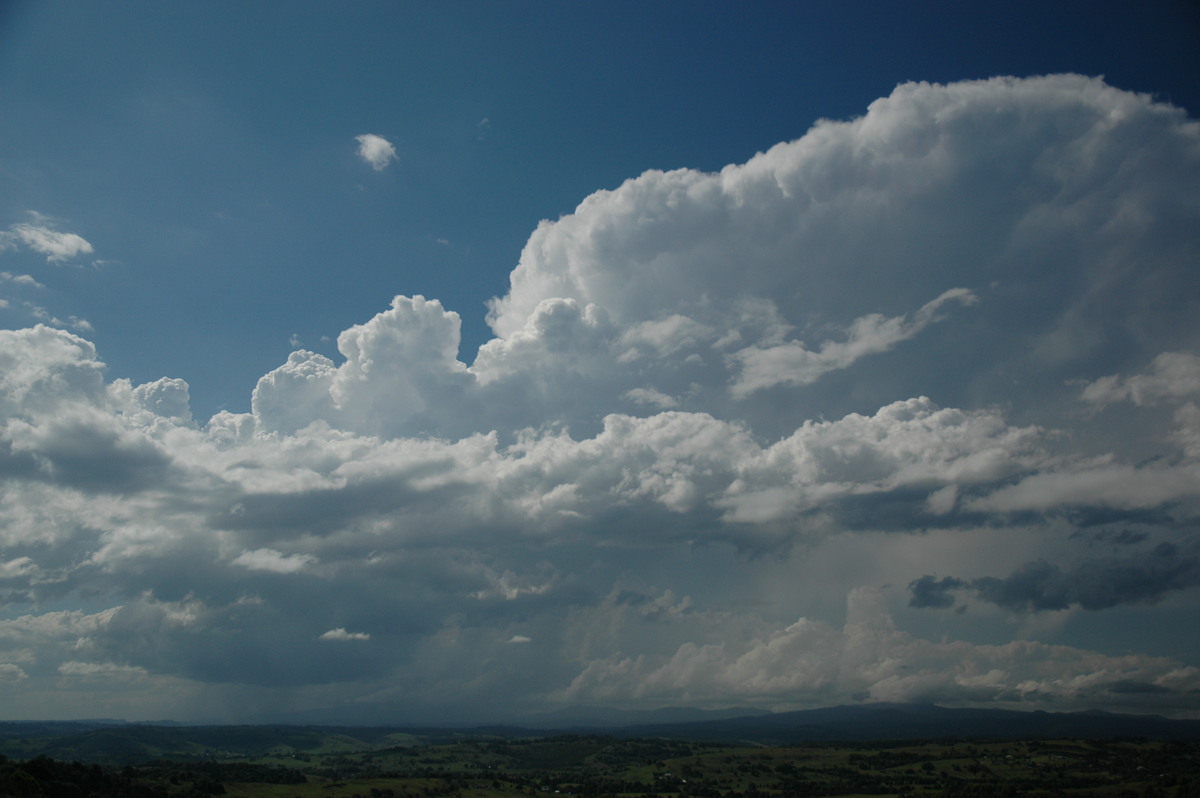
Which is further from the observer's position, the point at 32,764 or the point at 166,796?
the point at 166,796

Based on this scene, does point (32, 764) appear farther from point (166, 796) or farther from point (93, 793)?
point (166, 796)

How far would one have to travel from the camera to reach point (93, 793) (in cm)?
17312

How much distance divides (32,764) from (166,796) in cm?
3764

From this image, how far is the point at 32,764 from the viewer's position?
570ft

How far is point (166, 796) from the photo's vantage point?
7859 inches

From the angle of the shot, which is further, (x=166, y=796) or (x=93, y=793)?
(x=166, y=796)

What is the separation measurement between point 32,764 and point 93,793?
16508 millimetres

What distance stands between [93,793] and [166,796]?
30606 millimetres

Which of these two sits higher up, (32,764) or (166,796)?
(32,764)

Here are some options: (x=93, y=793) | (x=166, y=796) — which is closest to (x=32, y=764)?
(x=93, y=793)
